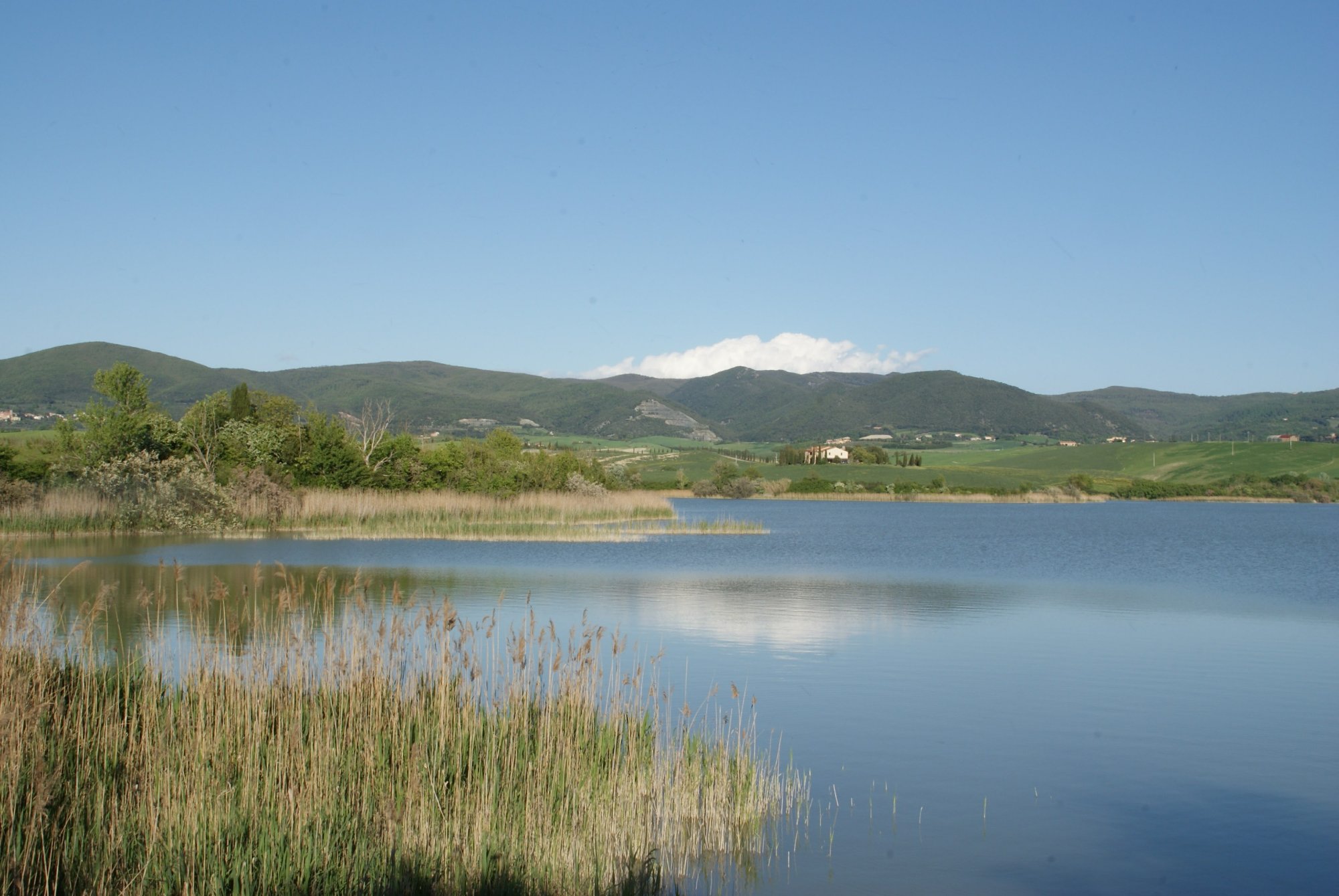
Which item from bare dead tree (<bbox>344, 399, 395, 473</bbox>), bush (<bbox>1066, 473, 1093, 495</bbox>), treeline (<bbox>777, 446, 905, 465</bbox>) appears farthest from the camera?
treeline (<bbox>777, 446, 905, 465</bbox>)

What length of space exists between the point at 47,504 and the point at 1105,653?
26.8 meters

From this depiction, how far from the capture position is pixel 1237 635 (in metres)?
16.6

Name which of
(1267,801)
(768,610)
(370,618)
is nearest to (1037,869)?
(1267,801)

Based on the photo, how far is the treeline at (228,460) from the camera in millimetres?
31891

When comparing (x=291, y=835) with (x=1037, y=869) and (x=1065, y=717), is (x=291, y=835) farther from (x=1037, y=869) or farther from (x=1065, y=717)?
(x=1065, y=717)

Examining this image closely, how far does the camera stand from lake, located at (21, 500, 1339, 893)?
6.98 m

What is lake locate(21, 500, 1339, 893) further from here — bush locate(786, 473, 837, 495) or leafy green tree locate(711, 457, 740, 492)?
leafy green tree locate(711, 457, 740, 492)

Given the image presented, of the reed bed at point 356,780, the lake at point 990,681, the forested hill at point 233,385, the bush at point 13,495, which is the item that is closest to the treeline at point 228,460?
the bush at point 13,495

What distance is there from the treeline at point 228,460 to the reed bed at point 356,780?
2512 cm

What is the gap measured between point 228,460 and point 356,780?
3383cm

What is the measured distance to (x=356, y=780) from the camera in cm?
643

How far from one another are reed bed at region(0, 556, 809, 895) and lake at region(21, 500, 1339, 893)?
31.0 inches

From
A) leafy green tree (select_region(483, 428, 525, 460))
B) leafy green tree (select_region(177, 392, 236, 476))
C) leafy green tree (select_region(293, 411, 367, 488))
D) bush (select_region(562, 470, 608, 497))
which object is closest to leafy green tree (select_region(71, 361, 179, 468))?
leafy green tree (select_region(177, 392, 236, 476))

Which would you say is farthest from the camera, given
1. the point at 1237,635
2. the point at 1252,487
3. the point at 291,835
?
the point at 1252,487
